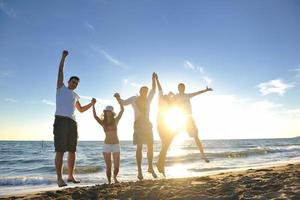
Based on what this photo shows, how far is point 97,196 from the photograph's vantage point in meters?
6.62

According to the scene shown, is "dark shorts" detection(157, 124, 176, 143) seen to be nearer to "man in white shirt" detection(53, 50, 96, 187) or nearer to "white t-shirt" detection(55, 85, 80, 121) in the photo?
"man in white shirt" detection(53, 50, 96, 187)

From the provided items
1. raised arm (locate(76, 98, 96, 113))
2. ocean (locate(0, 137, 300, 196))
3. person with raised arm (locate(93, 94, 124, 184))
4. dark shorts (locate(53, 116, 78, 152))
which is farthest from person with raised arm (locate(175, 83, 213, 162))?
ocean (locate(0, 137, 300, 196))

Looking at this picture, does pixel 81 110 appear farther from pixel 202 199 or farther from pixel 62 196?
pixel 202 199

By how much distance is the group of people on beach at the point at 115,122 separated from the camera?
21.8 feet

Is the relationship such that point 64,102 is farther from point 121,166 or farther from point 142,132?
point 121,166

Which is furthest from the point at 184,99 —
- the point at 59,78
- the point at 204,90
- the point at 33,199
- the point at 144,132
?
the point at 33,199

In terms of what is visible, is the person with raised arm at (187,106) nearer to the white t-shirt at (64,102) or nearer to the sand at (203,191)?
the sand at (203,191)

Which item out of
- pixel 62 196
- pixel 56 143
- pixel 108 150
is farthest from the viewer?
pixel 108 150

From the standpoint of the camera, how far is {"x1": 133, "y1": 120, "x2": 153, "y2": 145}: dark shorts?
8177mm

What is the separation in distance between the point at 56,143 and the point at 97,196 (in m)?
1.34

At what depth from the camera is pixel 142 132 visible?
8188mm

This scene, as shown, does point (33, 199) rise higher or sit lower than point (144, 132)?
lower

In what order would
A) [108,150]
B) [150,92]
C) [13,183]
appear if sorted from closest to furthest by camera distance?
1. [108,150]
2. [150,92]
3. [13,183]

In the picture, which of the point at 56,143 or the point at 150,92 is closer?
the point at 56,143
